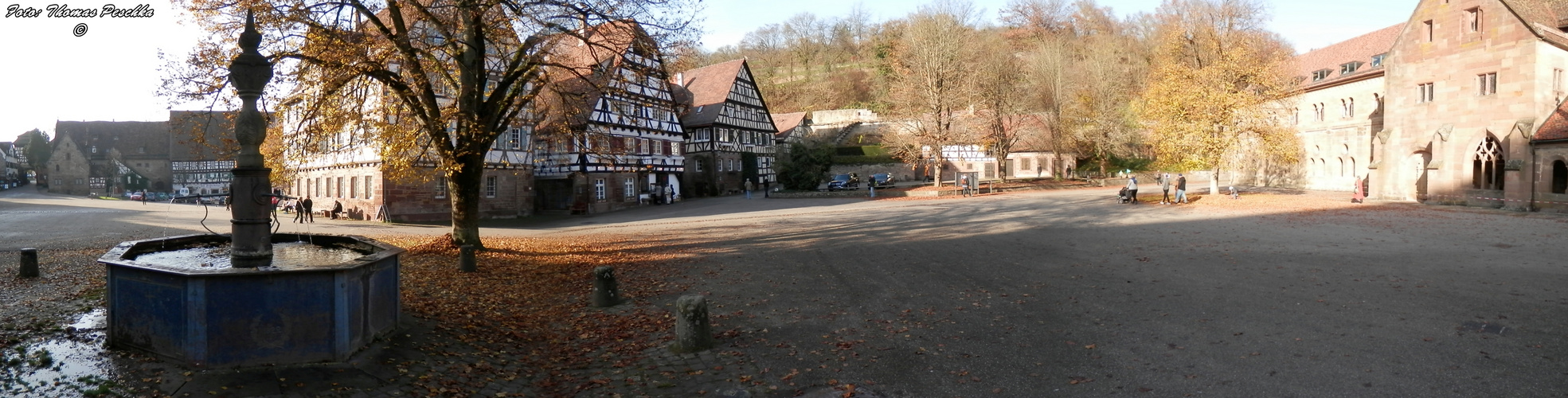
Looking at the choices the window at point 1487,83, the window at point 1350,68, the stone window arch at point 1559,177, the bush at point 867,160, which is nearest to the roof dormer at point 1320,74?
the window at point 1350,68

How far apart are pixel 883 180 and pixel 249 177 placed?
54.0 meters

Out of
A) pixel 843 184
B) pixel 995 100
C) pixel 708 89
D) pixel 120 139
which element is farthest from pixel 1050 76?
pixel 120 139

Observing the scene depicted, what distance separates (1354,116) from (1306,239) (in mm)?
28198

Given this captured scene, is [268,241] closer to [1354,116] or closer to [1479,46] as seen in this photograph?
[1479,46]

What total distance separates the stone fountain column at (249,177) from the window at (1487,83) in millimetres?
34882

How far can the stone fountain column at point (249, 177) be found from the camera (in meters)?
6.99

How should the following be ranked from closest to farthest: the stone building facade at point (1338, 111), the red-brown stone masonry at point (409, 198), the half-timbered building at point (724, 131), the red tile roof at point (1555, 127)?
the red tile roof at point (1555, 127), the red-brown stone masonry at point (409, 198), the stone building facade at point (1338, 111), the half-timbered building at point (724, 131)

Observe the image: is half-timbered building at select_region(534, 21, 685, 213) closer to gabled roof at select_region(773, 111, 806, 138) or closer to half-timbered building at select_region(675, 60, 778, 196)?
half-timbered building at select_region(675, 60, 778, 196)

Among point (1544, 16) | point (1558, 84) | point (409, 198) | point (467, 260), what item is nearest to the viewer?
point (467, 260)

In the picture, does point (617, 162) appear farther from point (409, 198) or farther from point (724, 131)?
point (724, 131)

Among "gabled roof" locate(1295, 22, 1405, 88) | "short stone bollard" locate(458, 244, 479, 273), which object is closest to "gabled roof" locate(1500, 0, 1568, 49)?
"gabled roof" locate(1295, 22, 1405, 88)

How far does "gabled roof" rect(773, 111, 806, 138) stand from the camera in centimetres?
6800

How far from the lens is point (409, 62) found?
14.7m

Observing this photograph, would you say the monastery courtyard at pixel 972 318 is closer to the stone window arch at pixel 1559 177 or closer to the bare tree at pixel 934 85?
the stone window arch at pixel 1559 177
